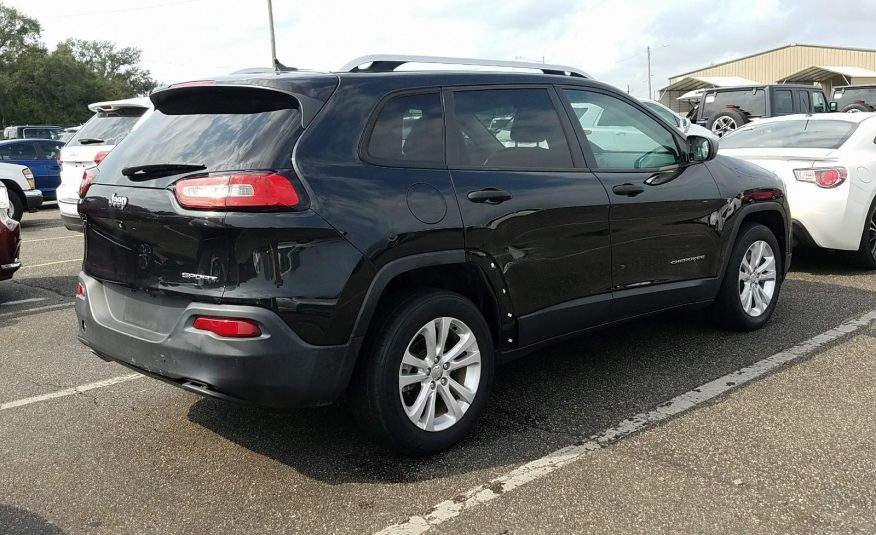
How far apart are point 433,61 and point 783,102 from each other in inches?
626

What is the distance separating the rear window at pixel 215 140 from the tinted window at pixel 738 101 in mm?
16178

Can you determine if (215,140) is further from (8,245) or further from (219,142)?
(8,245)

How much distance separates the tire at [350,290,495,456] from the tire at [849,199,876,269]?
5170 millimetres

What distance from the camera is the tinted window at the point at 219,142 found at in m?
3.12

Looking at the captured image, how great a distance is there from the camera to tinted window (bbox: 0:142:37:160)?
14977 mm

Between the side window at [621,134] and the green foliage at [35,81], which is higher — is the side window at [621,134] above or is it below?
below

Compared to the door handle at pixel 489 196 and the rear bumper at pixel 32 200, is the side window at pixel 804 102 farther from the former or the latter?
the door handle at pixel 489 196

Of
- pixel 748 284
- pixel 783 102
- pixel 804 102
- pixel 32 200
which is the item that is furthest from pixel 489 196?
pixel 804 102

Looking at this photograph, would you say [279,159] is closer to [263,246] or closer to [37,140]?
[263,246]

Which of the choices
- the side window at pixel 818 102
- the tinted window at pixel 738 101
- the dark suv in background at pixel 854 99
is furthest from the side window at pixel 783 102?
the dark suv in background at pixel 854 99

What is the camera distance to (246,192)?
301cm

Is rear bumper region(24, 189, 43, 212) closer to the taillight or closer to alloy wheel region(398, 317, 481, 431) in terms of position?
alloy wheel region(398, 317, 481, 431)

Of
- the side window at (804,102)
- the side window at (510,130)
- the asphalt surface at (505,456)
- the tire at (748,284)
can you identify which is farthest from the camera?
the side window at (804,102)

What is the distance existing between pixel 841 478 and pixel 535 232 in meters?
1.70
